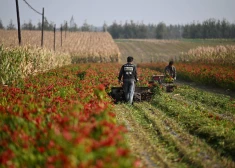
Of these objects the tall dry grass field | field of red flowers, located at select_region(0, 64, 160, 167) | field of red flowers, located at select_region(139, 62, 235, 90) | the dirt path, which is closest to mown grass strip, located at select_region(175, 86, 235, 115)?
the dirt path

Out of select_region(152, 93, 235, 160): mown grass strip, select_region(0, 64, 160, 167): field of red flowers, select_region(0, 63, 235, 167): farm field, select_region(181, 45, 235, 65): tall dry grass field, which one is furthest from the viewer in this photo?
select_region(181, 45, 235, 65): tall dry grass field

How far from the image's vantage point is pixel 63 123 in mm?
4305

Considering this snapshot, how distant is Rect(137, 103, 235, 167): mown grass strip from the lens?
6.30 metres

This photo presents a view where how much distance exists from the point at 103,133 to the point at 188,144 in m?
4.19

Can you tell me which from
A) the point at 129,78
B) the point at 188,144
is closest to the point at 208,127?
the point at 188,144

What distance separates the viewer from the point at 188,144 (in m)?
7.52

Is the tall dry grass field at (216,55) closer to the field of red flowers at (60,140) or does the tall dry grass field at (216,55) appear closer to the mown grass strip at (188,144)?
the mown grass strip at (188,144)

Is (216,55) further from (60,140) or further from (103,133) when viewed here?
(60,140)

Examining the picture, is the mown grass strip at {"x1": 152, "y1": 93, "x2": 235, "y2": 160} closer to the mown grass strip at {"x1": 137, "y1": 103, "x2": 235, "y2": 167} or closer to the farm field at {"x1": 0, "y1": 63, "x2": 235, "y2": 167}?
the farm field at {"x1": 0, "y1": 63, "x2": 235, "y2": 167}

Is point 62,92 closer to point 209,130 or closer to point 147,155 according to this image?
point 147,155

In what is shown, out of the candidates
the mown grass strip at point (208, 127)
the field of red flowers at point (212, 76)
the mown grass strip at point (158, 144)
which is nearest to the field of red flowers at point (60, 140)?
the mown grass strip at point (158, 144)

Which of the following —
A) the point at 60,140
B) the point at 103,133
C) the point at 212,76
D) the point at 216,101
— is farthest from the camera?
the point at 212,76

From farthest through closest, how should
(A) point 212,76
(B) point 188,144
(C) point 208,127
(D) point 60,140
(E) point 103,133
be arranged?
(A) point 212,76 < (C) point 208,127 < (B) point 188,144 < (E) point 103,133 < (D) point 60,140

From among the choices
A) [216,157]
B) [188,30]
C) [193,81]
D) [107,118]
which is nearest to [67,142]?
[107,118]
